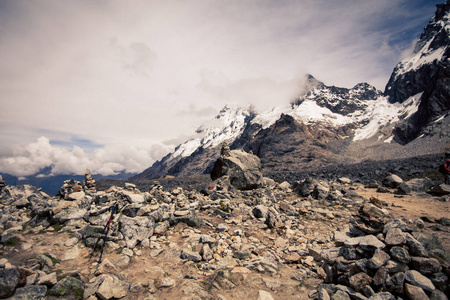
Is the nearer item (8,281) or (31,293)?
(8,281)

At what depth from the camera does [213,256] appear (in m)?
7.35

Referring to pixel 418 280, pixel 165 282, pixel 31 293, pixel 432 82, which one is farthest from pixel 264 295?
pixel 432 82

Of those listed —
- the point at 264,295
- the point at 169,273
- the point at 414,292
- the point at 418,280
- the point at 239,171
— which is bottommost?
the point at 169,273

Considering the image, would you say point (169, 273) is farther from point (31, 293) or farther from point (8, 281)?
point (8, 281)

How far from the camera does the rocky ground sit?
190 inches

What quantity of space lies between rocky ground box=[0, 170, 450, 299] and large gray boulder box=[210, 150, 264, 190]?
10.8 metres

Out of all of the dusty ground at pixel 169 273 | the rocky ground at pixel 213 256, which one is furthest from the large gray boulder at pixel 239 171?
the dusty ground at pixel 169 273

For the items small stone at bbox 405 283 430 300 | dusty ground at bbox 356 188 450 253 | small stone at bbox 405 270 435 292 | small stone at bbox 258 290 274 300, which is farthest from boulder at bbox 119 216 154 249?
dusty ground at bbox 356 188 450 253

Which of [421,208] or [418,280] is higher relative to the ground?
[421,208]

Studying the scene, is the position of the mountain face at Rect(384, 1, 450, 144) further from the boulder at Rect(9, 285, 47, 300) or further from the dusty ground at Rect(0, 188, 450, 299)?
the boulder at Rect(9, 285, 47, 300)

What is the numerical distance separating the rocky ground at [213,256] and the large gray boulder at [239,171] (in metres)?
10.8

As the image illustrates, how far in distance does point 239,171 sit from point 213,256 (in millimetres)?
15978

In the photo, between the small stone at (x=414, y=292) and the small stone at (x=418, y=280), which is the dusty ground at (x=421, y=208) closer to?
the small stone at (x=418, y=280)

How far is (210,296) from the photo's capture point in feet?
17.2
